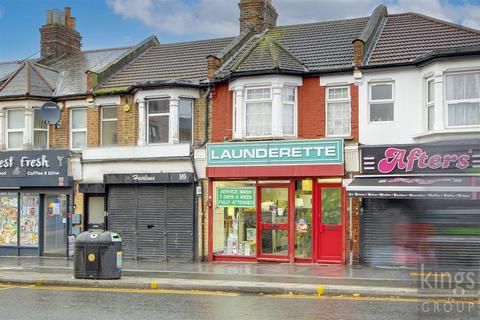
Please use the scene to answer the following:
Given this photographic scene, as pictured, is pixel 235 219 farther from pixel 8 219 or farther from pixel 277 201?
pixel 8 219

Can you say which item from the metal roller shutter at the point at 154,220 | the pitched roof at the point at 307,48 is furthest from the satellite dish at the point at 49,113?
the pitched roof at the point at 307,48

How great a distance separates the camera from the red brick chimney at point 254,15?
78.6ft

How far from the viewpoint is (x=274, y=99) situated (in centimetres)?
1958

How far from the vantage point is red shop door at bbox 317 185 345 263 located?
19.1m

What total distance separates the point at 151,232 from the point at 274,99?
20.4 feet

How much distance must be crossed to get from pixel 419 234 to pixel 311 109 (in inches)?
200

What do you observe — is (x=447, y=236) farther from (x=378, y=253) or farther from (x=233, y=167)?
(x=233, y=167)

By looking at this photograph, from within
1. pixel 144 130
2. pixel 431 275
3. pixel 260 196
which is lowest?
pixel 431 275

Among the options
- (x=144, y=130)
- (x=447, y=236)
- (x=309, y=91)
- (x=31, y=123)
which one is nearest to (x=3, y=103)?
(x=31, y=123)

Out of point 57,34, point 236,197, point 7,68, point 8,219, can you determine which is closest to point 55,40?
point 57,34

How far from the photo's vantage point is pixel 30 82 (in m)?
23.5

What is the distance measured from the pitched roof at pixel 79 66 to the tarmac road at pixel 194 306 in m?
10.7

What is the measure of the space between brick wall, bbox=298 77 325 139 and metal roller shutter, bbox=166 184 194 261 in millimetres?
4281

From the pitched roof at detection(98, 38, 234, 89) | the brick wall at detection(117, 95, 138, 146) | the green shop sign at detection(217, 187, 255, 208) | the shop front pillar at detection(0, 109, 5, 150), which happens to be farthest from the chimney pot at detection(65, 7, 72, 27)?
the green shop sign at detection(217, 187, 255, 208)
